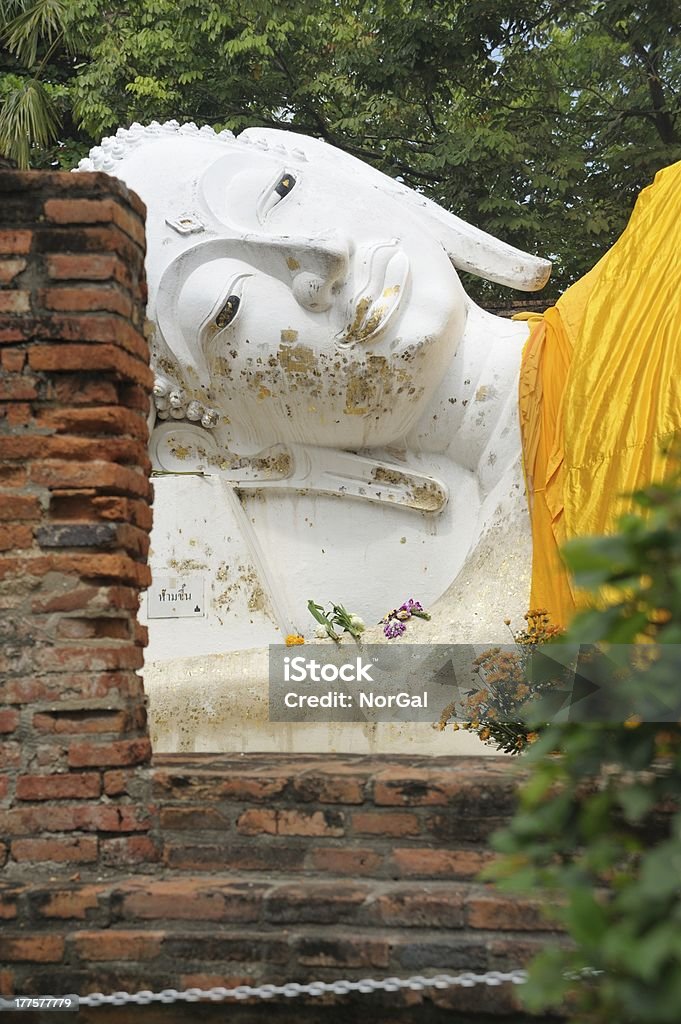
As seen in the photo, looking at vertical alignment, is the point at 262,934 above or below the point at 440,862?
below

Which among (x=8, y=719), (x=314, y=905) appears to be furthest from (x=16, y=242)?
(x=314, y=905)

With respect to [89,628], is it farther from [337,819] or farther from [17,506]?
[337,819]

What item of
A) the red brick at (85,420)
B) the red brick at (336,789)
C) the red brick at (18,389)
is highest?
the red brick at (18,389)

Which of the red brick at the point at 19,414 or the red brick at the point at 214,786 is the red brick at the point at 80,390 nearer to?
the red brick at the point at 19,414

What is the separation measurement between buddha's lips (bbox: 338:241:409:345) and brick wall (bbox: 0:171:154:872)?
2210 millimetres

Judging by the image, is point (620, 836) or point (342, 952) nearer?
point (620, 836)

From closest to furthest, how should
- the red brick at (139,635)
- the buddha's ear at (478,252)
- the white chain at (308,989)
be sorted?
the white chain at (308,989)
the red brick at (139,635)
the buddha's ear at (478,252)

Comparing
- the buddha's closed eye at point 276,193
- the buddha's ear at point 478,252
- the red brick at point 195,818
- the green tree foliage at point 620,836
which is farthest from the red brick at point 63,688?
the buddha's ear at point 478,252

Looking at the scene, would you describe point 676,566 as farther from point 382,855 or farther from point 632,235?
point 632,235

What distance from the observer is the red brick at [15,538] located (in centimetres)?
279

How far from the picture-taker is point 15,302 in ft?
9.32

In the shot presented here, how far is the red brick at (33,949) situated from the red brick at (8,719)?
0.43 meters

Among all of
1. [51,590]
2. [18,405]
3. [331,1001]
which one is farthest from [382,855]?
[18,405]

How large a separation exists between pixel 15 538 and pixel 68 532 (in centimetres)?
11
